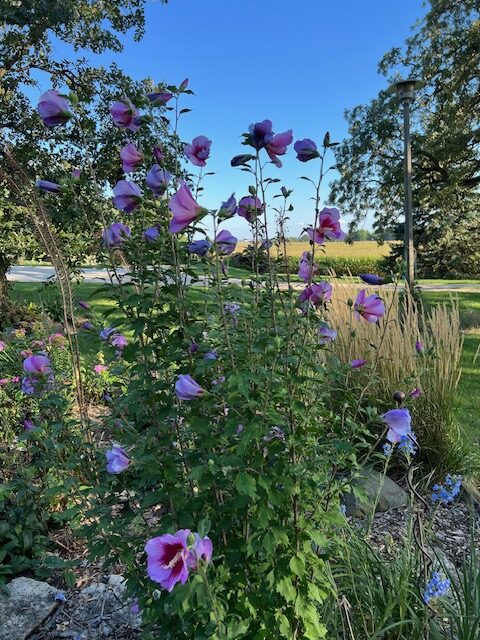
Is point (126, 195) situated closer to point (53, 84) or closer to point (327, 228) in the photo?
point (327, 228)

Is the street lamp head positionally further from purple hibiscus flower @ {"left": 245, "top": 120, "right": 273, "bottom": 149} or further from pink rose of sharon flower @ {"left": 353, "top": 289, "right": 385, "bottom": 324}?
purple hibiscus flower @ {"left": 245, "top": 120, "right": 273, "bottom": 149}

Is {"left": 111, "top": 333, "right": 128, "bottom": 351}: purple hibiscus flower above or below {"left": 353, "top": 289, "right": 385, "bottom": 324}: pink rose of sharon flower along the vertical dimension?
below

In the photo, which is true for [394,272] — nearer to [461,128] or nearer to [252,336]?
[252,336]

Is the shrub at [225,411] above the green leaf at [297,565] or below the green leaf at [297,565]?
above

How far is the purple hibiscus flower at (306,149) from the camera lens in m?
1.18

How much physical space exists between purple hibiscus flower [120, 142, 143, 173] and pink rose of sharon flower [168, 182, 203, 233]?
26 centimetres

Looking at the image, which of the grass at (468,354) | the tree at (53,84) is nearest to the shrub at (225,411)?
the grass at (468,354)

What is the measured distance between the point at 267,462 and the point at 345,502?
151cm

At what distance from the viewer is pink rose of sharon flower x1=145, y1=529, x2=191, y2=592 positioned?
737 millimetres

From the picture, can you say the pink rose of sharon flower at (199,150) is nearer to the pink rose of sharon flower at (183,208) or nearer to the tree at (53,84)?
the pink rose of sharon flower at (183,208)

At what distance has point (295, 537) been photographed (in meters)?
1.22

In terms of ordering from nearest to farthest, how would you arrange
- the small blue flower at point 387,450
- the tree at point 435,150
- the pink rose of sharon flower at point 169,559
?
the pink rose of sharon flower at point 169,559 < the small blue flower at point 387,450 < the tree at point 435,150

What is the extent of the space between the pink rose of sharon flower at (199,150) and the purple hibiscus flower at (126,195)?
0.18m

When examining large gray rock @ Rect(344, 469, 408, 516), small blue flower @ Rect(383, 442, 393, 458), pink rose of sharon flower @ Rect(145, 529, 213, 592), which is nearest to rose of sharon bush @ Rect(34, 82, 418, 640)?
pink rose of sharon flower @ Rect(145, 529, 213, 592)
